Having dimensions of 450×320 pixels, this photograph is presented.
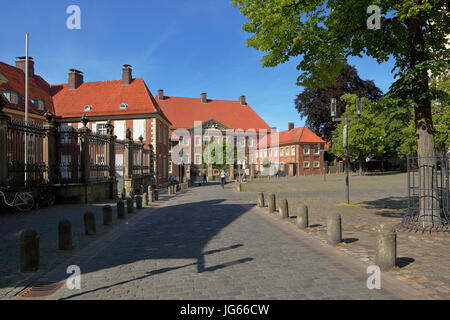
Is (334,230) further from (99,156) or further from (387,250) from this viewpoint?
(99,156)

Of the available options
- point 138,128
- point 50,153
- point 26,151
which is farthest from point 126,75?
point 26,151

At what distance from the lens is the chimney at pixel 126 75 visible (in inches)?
1512

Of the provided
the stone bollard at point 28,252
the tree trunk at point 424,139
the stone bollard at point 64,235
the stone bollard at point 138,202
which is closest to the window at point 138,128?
the stone bollard at point 138,202

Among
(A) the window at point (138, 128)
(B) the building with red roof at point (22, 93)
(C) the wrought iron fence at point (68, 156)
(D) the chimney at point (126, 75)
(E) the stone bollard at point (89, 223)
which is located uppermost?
(D) the chimney at point (126, 75)

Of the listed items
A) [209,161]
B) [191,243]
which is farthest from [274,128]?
[191,243]

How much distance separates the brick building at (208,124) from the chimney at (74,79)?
18.6 m

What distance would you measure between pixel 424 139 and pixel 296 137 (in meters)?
52.0

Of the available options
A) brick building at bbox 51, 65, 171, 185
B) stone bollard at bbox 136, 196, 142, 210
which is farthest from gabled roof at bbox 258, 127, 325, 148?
stone bollard at bbox 136, 196, 142, 210

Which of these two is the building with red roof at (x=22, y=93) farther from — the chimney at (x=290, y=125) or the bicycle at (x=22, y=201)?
the chimney at (x=290, y=125)

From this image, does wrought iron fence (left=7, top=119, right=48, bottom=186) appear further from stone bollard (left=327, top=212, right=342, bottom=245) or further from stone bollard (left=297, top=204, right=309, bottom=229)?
stone bollard (left=327, top=212, right=342, bottom=245)

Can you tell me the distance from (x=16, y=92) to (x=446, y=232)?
3502 cm

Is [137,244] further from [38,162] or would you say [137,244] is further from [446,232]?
[38,162]

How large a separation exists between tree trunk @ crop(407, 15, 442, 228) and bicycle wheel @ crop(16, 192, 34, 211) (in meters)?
12.7

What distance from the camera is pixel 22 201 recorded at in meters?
11.7
